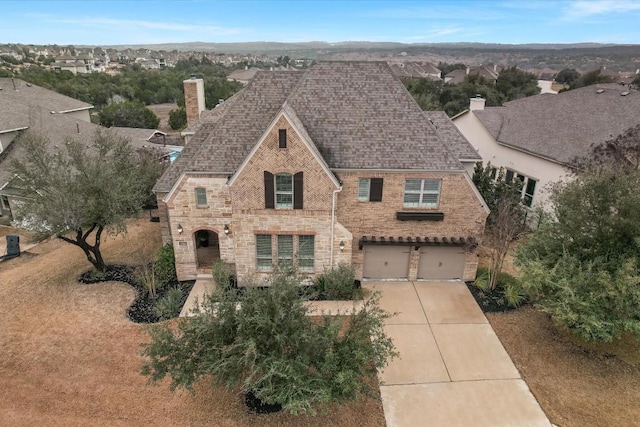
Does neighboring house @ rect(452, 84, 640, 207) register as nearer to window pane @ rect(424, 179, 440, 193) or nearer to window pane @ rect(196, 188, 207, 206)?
window pane @ rect(424, 179, 440, 193)

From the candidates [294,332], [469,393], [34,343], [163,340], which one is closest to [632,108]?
[469,393]


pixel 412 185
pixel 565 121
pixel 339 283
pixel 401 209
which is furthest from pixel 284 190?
pixel 565 121

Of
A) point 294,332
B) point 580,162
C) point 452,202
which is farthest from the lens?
point 580,162

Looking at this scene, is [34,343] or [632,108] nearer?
[34,343]

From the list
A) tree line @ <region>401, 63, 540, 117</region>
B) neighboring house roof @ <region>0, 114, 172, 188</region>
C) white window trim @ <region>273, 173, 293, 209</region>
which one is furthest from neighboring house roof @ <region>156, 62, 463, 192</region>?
tree line @ <region>401, 63, 540, 117</region>

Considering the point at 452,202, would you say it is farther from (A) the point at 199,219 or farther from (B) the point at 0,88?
(B) the point at 0,88

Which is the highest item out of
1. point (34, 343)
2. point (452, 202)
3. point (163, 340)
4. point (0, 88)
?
point (0, 88)

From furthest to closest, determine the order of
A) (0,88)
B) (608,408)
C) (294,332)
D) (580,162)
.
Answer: (0,88) → (580,162) → (608,408) → (294,332)
